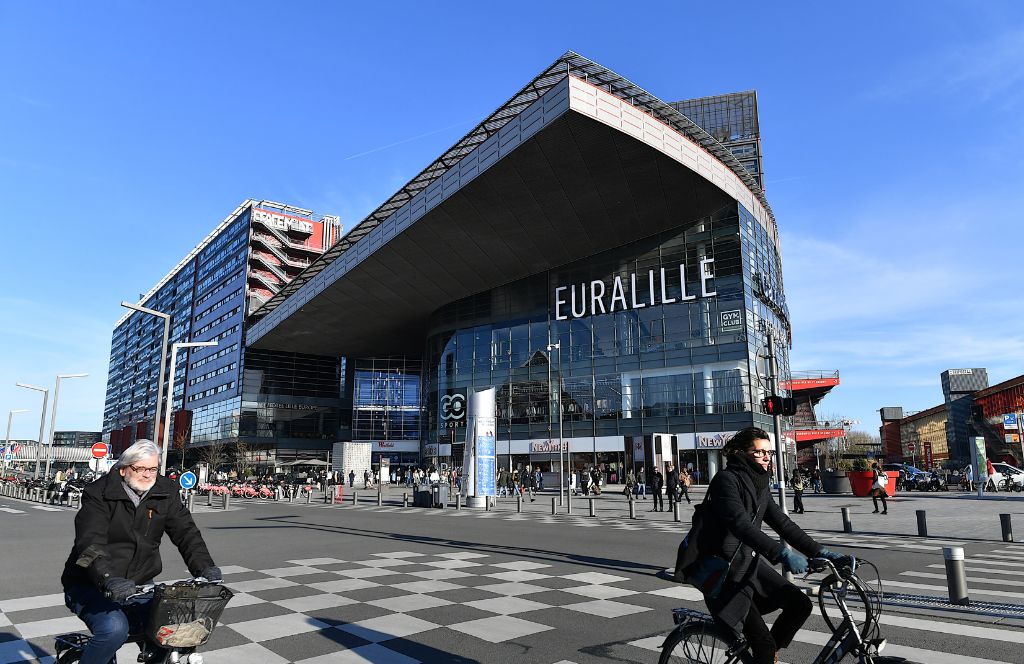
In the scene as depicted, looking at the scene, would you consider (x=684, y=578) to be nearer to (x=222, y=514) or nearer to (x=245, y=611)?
(x=245, y=611)

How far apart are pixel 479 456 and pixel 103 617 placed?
83.1ft

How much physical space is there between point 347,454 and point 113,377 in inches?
5103

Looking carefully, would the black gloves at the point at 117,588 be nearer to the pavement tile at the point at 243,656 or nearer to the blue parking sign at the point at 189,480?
the pavement tile at the point at 243,656

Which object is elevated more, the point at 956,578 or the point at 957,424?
the point at 957,424

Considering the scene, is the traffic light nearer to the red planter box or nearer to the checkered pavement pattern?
the checkered pavement pattern

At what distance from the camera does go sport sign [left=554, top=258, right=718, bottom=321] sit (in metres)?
44.6

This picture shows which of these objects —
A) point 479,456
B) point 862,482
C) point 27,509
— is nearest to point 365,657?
point 479,456

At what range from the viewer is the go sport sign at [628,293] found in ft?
146

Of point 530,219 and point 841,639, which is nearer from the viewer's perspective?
point 841,639

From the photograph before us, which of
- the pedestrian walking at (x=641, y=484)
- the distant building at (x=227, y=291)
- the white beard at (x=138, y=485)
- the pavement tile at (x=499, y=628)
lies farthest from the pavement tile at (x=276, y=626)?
the distant building at (x=227, y=291)

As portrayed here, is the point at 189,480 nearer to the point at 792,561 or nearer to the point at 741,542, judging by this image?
the point at 741,542

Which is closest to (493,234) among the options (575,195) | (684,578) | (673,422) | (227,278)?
(575,195)

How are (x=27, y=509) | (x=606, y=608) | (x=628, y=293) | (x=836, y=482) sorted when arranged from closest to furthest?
(x=606, y=608)
(x=27, y=509)
(x=836, y=482)
(x=628, y=293)

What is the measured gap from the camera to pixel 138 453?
3.75 m
